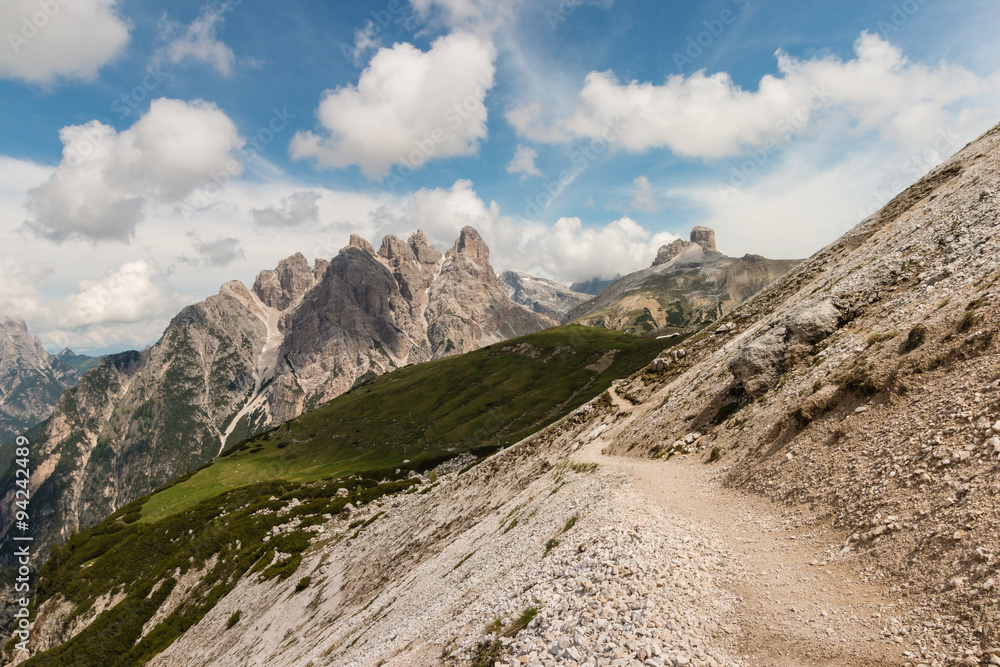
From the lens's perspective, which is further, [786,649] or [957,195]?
[957,195]

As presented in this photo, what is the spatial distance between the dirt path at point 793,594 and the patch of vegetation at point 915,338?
10.3 metres

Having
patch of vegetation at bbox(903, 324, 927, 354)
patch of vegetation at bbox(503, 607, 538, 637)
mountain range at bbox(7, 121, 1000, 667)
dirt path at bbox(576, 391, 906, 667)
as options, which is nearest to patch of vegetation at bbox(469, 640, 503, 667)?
mountain range at bbox(7, 121, 1000, 667)

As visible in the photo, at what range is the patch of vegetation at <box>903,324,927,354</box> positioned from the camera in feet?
64.6

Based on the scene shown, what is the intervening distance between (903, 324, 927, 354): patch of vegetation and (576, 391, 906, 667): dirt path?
10.3 m

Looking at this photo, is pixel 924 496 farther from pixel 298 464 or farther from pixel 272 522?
pixel 298 464

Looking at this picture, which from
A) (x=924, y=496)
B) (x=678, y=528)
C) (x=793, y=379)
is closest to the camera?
(x=924, y=496)

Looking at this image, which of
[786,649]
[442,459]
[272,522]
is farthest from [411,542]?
[442,459]

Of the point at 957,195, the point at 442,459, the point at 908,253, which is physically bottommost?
the point at 442,459

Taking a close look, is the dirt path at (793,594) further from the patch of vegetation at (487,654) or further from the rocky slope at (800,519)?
the patch of vegetation at (487,654)

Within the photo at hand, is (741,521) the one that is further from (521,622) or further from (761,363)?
(761,363)

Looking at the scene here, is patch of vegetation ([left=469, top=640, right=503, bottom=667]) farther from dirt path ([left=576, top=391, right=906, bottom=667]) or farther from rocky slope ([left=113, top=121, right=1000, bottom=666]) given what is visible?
dirt path ([left=576, top=391, right=906, bottom=667])

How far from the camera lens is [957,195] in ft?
109

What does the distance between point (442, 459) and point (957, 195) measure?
389ft

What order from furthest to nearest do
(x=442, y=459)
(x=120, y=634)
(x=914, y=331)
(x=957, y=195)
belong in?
(x=442, y=459), (x=120, y=634), (x=957, y=195), (x=914, y=331)
